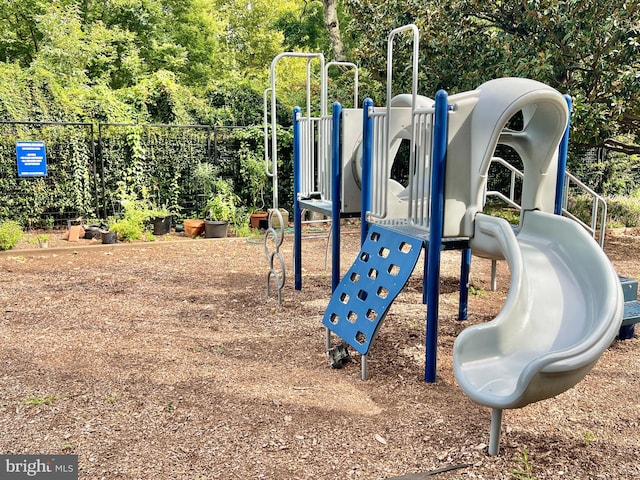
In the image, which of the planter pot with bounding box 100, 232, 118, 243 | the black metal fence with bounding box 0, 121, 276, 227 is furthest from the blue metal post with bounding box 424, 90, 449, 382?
the black metal fence with bounding box 0, 121, 276, 227

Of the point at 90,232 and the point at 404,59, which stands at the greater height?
the point at 404,59

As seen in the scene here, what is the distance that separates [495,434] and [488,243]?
4.06 ft

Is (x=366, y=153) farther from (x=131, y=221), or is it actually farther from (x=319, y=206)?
(x=131, y=221)

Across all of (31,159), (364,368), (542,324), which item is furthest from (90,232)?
(542,324)

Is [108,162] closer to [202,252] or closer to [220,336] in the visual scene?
[202,252]

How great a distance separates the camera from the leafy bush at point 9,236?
8.09m

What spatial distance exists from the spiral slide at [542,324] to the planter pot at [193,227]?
685cm

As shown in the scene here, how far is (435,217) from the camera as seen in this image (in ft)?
11.9

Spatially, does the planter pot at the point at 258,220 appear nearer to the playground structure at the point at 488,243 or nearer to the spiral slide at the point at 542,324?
the playground structure at the point at 488,243

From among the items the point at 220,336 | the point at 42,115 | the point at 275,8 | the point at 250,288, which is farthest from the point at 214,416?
the point at 275,8

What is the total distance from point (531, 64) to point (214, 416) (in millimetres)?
6899

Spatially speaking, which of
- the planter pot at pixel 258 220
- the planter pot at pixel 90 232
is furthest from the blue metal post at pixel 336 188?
the planter pot at pixel 90 232

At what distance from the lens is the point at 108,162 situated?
9984 mm

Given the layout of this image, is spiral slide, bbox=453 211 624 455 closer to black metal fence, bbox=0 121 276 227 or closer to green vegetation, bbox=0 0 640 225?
green vegetation, bbox=0 0 640 225
